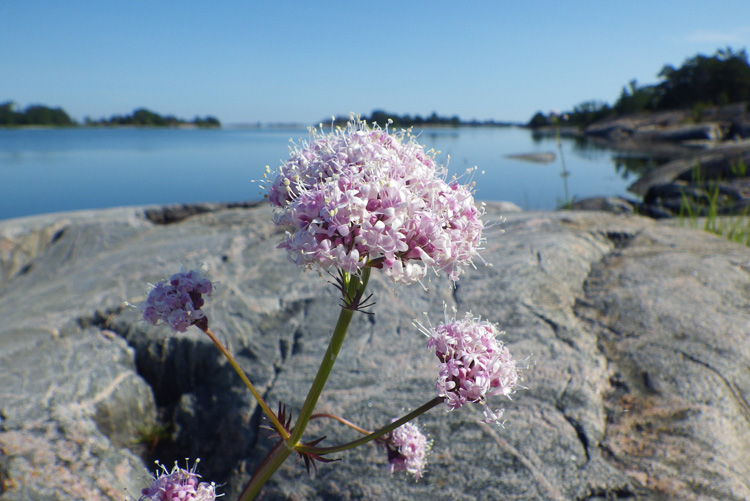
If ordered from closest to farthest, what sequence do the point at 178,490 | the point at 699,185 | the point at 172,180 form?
the point at 178,490 → the point at 699,185 → the point at 172,180

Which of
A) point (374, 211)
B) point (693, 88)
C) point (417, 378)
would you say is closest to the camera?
point (374, 211)

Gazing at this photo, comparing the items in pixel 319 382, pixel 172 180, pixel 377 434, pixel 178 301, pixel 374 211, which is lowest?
pixel 172 180

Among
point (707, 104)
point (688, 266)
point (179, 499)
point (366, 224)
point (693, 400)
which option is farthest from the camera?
point (707, 104)

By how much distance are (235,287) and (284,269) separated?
47cm

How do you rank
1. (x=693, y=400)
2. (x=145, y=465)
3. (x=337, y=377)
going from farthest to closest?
1. (x=337, y=377)
2. (x=145, y=465)
3. (x=693, y=400)

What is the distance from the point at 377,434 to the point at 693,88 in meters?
71.2

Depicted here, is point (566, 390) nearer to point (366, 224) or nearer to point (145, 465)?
point (366, 224)

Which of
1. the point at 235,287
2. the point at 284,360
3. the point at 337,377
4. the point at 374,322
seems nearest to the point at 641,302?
the point at 374,322

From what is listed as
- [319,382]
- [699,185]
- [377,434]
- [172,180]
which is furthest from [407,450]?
[172,180]

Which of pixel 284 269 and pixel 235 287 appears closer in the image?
pixel 235 287

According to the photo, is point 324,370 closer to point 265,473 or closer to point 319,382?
point 319,382

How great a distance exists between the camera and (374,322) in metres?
3.51

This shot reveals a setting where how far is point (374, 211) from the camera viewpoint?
1.36 m

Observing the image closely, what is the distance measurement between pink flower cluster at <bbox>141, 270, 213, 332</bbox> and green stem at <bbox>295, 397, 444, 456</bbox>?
615 millimetres
